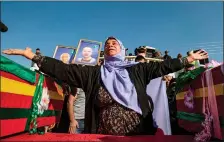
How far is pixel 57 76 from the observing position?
2.49 m

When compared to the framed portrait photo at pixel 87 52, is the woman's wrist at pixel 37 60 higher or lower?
lower

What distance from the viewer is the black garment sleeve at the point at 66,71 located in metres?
2.43

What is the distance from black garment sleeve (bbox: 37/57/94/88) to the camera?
2426 mm

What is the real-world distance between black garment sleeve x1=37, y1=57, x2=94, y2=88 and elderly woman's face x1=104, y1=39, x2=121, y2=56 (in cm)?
27

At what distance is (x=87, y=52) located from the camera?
14.0ft

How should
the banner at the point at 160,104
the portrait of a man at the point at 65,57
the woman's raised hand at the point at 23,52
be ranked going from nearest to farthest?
the woman's raised hand at the point at 23,52 < the banner at the point at 160,104 < the portrait of a man at the point at 65,57

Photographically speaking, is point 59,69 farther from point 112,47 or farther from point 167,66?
point 167,66

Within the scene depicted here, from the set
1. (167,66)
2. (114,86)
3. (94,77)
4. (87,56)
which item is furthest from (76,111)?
(167,66)

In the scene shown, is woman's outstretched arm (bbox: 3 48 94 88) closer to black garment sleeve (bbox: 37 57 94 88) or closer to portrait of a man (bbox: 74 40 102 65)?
black garment sleeve (bbox: 37 57 94 88)

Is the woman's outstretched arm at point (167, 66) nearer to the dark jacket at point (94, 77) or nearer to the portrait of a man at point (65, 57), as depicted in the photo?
the dark jacket at point (94, 77)

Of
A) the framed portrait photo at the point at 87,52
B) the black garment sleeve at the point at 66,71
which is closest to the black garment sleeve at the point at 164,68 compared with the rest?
the black garment sleeve at the point at 66,71

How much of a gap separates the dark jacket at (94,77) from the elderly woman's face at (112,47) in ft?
0.74

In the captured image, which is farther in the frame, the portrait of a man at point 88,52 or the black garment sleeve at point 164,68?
the portrait of a man at point 88,52

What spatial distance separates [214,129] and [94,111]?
1108 mm
